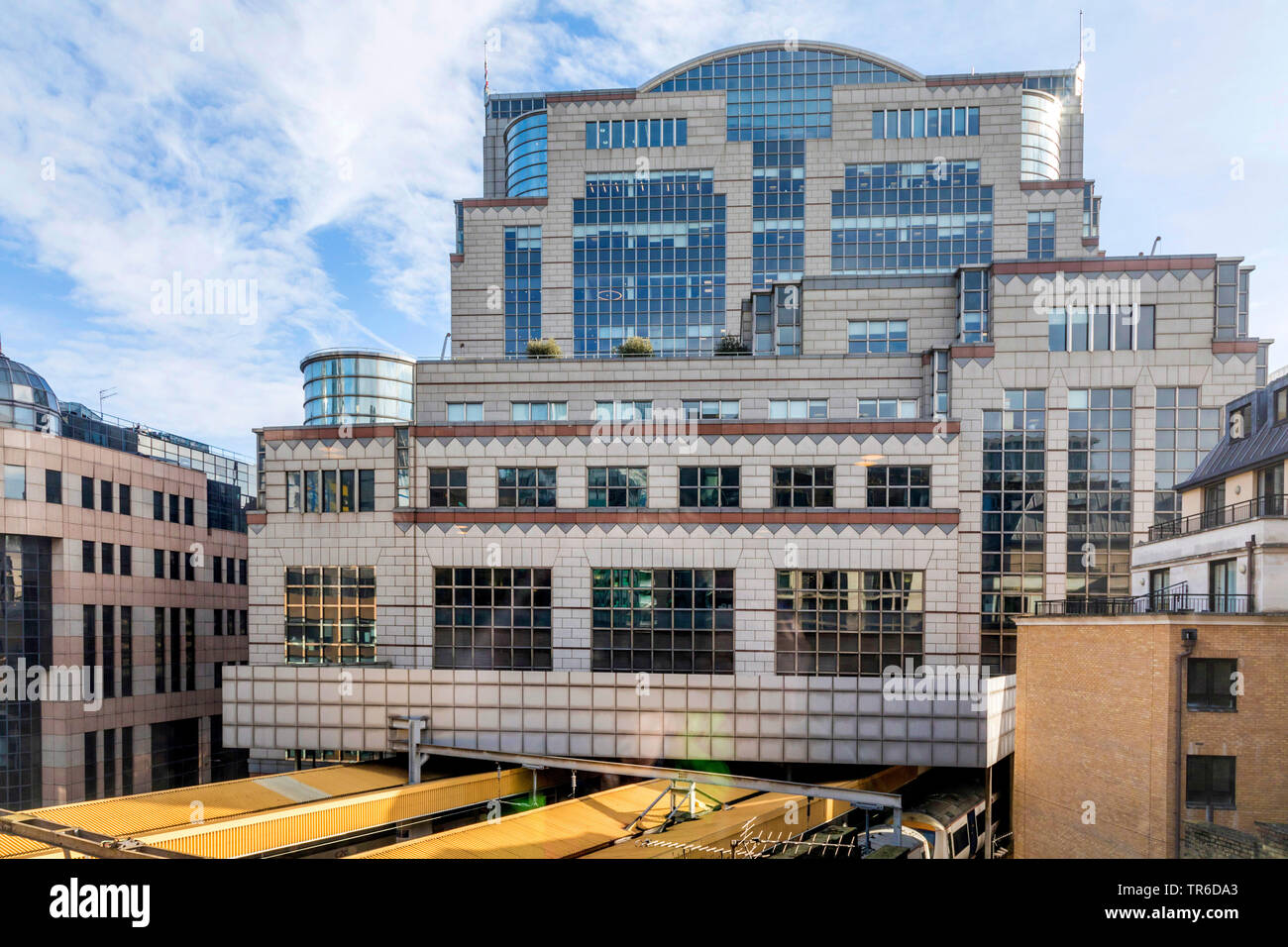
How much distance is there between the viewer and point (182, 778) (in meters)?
49.7

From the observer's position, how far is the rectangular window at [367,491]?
31406mm

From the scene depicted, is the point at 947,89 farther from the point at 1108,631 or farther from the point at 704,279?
the point at 1108,631

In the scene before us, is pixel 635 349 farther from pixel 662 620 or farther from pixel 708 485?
pixel 662 620

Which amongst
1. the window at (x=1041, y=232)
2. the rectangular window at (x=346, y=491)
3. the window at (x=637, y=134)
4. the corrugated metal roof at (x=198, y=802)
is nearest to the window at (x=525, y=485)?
the rectangular window at (x=346, y=491)

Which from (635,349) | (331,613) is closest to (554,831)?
(331,613)

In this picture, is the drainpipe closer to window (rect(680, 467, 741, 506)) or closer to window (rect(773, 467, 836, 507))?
window (rect(773, 467, 836, 507))

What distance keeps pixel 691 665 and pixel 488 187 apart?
7532 centimetres

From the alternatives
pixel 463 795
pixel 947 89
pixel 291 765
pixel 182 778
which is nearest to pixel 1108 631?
pixel 463 795

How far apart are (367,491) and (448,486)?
3.52 metres

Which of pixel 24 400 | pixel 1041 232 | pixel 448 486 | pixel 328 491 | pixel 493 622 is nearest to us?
pixel 493 622

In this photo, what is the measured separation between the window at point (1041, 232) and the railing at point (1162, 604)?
3823 cm

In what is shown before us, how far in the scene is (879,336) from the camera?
3866cm

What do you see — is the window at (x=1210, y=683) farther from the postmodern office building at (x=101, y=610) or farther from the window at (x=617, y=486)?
the postmodern office building at (x=101, y=610)

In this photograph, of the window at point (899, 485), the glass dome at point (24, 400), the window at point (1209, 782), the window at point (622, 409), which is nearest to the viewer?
the window at point (1209, 782)
